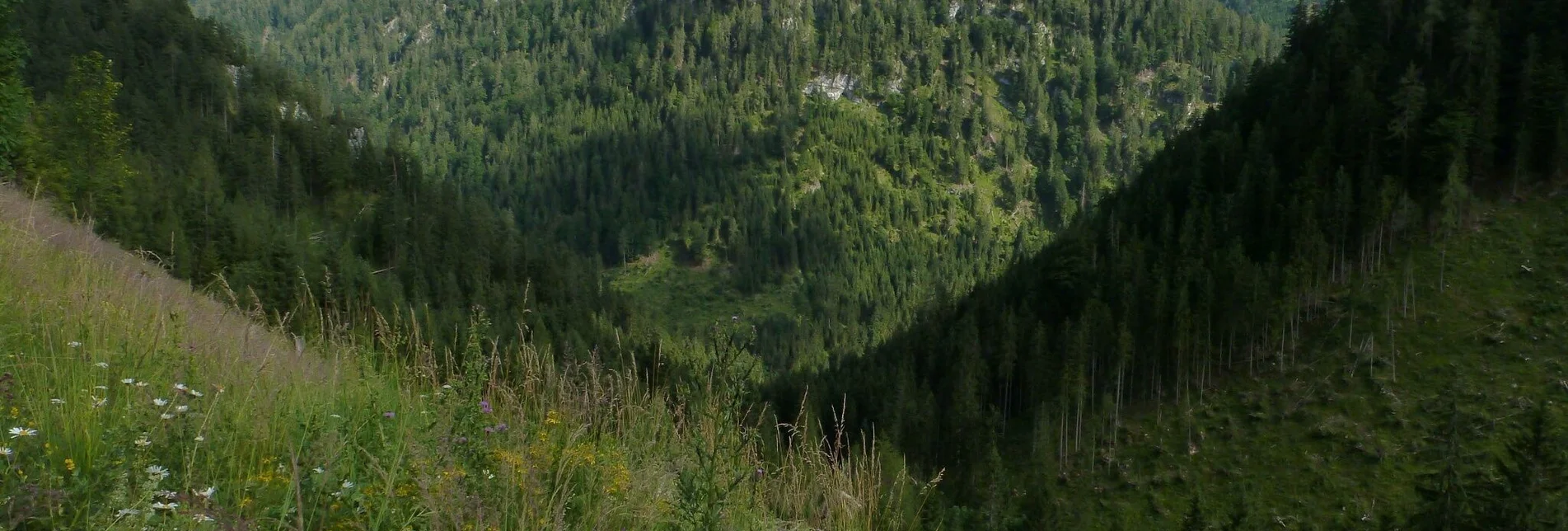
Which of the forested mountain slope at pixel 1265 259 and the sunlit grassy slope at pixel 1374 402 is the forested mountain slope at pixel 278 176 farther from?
the sunlit grassy slope at pixel 1374 402

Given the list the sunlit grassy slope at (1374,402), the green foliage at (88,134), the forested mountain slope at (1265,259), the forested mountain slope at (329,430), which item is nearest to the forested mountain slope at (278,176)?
the green foliage at (88,134)

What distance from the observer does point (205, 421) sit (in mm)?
5180

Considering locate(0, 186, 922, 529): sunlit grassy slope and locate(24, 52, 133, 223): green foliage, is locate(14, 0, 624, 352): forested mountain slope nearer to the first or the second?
locate(24, 52, 133, 223): green foliage

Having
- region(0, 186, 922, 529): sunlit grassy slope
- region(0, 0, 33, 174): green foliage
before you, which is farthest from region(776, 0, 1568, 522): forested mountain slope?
region(0, 186, 922, 529): sunlit grassy slope

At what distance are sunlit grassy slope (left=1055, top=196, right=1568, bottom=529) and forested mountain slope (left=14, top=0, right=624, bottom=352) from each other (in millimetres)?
52606

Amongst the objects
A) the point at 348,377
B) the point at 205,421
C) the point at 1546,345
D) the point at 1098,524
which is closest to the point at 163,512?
the point at 205,421

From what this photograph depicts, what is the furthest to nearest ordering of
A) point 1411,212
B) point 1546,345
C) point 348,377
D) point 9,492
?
point 1411,212
point 1546,345
point 348,377
point 9,492

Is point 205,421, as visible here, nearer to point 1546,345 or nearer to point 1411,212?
point 1546,345

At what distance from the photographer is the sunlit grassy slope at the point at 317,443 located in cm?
443

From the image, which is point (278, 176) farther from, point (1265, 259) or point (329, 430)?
point (329, 430)

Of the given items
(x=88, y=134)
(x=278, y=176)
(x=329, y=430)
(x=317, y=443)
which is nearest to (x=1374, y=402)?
(x=329, y=430)

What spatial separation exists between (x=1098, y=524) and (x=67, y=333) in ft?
241

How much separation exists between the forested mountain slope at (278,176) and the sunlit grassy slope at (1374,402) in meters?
52.6

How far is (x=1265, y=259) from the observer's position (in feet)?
301
